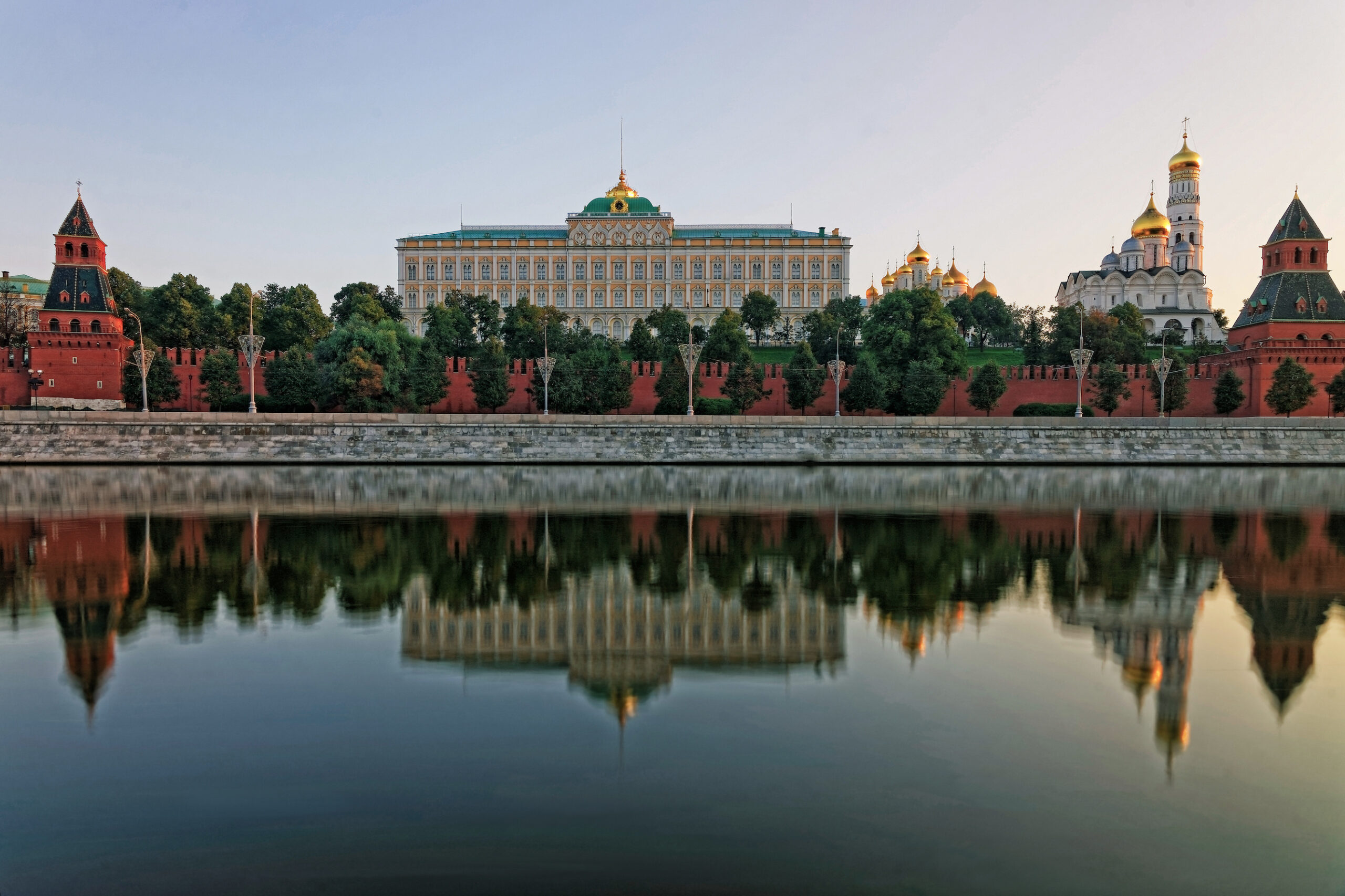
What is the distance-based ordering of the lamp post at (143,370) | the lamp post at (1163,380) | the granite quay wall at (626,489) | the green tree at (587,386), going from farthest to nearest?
the green tree at (587,386), the lamp post at (1163,380), the lamp post at (143,370), the granite quay wall at (626,489)

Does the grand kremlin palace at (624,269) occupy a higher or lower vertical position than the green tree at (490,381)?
higher

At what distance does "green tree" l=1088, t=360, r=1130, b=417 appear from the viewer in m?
35.7

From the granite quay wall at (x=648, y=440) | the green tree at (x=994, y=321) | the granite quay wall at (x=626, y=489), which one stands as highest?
the green tree at (x=994, y=321)

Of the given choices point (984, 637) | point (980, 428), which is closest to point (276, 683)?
point (984, 637)

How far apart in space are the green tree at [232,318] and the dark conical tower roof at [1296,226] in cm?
4761

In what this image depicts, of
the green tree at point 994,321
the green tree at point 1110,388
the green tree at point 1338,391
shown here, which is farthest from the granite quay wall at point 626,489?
the green tree at point 994,321

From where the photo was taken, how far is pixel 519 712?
5062 mm

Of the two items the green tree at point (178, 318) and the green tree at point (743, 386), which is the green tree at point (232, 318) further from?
the green tree at point (743, 386)

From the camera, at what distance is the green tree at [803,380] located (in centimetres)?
3625

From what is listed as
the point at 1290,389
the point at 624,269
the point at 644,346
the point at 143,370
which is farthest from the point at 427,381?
the point at 624,269

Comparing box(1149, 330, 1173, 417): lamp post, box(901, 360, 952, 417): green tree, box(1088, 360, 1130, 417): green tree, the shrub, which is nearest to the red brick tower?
box(901, 360, 952, 417): green tree

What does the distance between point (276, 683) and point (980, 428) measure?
27440 millimetres

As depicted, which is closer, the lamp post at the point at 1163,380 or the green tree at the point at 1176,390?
Result: the lamp post at the point at 1163,380

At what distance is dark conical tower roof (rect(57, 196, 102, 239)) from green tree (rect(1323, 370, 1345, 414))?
49585 mm
